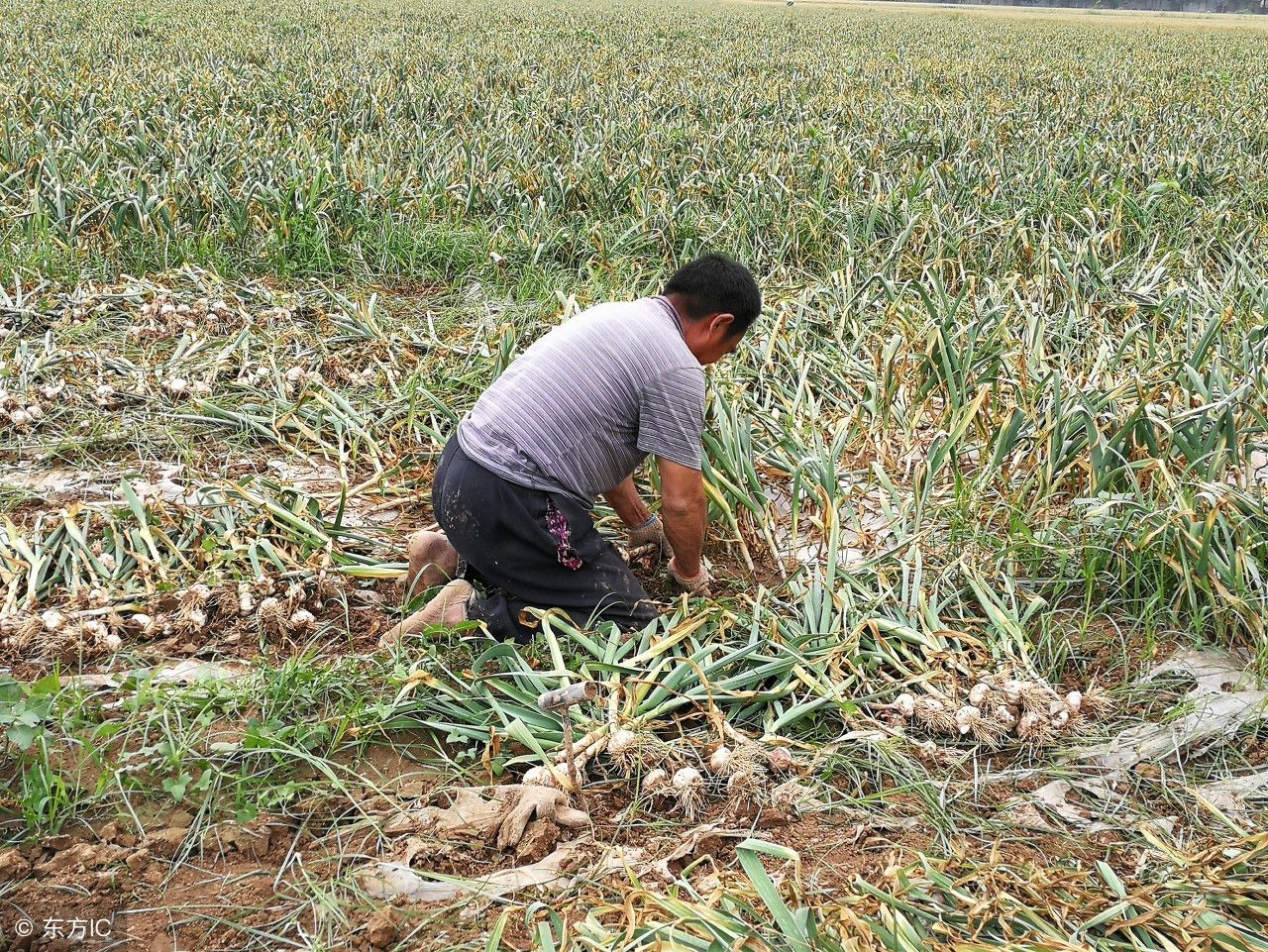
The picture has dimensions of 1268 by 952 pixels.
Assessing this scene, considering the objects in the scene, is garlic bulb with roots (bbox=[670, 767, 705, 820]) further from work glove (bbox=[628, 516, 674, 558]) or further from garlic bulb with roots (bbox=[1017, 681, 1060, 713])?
work glove (bbox=[628, 516, 674, 558])

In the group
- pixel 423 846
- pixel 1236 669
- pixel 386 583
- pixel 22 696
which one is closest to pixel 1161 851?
pixel 1236 669

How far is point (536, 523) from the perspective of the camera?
9.29ft

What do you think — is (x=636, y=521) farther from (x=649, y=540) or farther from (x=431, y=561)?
(x=431, y=561)

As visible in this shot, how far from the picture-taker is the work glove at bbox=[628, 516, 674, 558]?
3285mm

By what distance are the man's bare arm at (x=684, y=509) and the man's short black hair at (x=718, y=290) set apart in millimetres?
410

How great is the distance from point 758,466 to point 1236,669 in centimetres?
156

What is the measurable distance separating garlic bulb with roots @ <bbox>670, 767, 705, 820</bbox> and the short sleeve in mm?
857

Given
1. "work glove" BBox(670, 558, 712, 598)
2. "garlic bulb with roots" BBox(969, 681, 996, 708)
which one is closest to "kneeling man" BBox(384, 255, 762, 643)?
"work glove" BBox(670, 558, 712, 598)

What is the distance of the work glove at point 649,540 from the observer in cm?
329

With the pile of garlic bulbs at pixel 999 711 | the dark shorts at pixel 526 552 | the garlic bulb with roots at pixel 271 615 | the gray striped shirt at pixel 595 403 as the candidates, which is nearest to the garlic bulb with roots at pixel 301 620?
the garlic bulb with roots at pixel 271 615

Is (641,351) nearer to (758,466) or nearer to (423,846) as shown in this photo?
(758,466)

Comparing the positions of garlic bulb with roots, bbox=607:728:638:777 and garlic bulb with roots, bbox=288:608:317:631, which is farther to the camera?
garlic bulb with roots, bbox=288:608:317:631

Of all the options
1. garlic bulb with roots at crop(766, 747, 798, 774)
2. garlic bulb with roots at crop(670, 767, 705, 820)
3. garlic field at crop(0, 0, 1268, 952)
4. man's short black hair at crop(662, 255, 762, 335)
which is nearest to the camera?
garlic field at crop(0, 0, 1268, 952)

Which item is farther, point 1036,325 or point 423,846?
point 1036,325
